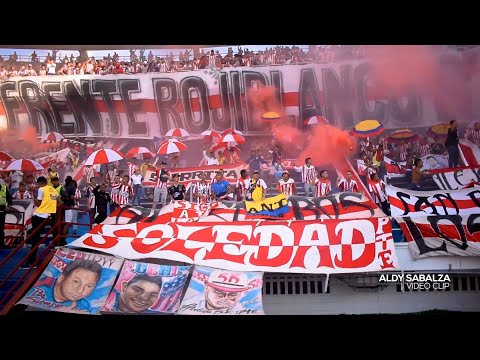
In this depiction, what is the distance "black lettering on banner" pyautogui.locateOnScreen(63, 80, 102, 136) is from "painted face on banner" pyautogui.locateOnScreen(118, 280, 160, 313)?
7.17 ft

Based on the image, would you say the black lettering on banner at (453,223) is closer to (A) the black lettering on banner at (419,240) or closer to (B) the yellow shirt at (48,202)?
(A) the black lettering on banner at (419,240)

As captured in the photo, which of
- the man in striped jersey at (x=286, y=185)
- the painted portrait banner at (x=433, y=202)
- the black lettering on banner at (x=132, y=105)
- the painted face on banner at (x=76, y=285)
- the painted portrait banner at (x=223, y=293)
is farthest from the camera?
the black lettering on banner at (x=132, y=105)

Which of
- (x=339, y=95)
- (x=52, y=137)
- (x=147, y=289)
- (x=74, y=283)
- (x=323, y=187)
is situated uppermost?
(x=339, y=95)

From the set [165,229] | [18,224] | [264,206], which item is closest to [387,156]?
[264,206]

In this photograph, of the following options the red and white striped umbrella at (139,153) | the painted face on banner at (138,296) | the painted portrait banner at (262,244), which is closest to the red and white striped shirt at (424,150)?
the painted portrait banner at (262,244)

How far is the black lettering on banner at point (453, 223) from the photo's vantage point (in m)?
7.41

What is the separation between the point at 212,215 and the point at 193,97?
1615 millimetres

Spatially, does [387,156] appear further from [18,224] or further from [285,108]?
[18,224]

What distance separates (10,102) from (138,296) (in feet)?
10.5

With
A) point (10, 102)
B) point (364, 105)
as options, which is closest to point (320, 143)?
point (364, 105)

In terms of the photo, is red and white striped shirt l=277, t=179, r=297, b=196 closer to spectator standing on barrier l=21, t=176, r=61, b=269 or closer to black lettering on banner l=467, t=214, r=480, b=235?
black lettering on banner l=467, t=214, r=480, b=235

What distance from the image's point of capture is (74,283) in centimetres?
738

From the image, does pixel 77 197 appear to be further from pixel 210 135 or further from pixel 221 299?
pixel 221 299

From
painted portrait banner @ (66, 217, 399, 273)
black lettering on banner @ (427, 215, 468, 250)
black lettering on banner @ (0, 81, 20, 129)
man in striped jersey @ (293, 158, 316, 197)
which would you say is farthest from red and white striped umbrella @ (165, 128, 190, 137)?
black lettering on banner @ (427, 215, 468, 250)
